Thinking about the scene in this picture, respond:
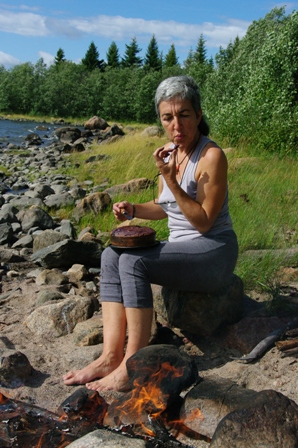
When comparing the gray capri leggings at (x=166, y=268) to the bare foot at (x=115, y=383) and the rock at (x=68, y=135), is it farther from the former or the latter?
the rock at (x=68, y=135)

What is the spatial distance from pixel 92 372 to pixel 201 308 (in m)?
0.84

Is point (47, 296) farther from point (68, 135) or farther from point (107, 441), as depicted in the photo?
point (68, 135)

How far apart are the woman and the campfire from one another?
308 mm

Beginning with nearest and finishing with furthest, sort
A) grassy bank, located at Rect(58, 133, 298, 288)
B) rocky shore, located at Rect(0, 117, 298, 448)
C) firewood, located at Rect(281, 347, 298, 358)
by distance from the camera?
rocky shore, located at Rect(0, 117, 298, 448)
firewood, located at Rect(281, 347, 298, 358)
grassy bank, located at Rect(58, 133, 298, 288)

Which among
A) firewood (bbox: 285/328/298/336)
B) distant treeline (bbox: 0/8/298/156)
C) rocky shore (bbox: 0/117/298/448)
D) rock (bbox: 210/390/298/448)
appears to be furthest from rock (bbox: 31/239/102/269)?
distant treeline (bbox: 0/8/298/156)

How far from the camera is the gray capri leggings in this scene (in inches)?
128

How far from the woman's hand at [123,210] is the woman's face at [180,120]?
1.83 feet

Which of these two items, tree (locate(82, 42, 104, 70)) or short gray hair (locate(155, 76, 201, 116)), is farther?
tree (locate(82, 42, 104, 70))

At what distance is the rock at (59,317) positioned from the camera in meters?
3.91

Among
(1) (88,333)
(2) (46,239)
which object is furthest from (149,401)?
(2) (46,239)

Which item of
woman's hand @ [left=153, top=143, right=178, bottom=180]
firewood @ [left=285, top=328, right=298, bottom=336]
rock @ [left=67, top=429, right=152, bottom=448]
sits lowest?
rock @ [left=67, top=429, right=152, bottom=448]

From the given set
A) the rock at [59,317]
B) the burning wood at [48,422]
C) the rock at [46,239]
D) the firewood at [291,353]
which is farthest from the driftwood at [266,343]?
the rock at [46,239]

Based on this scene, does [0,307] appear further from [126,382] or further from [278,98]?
[278,98]

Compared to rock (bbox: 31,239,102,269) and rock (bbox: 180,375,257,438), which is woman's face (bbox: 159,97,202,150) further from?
rock (bbox: 31,239,102,269)
